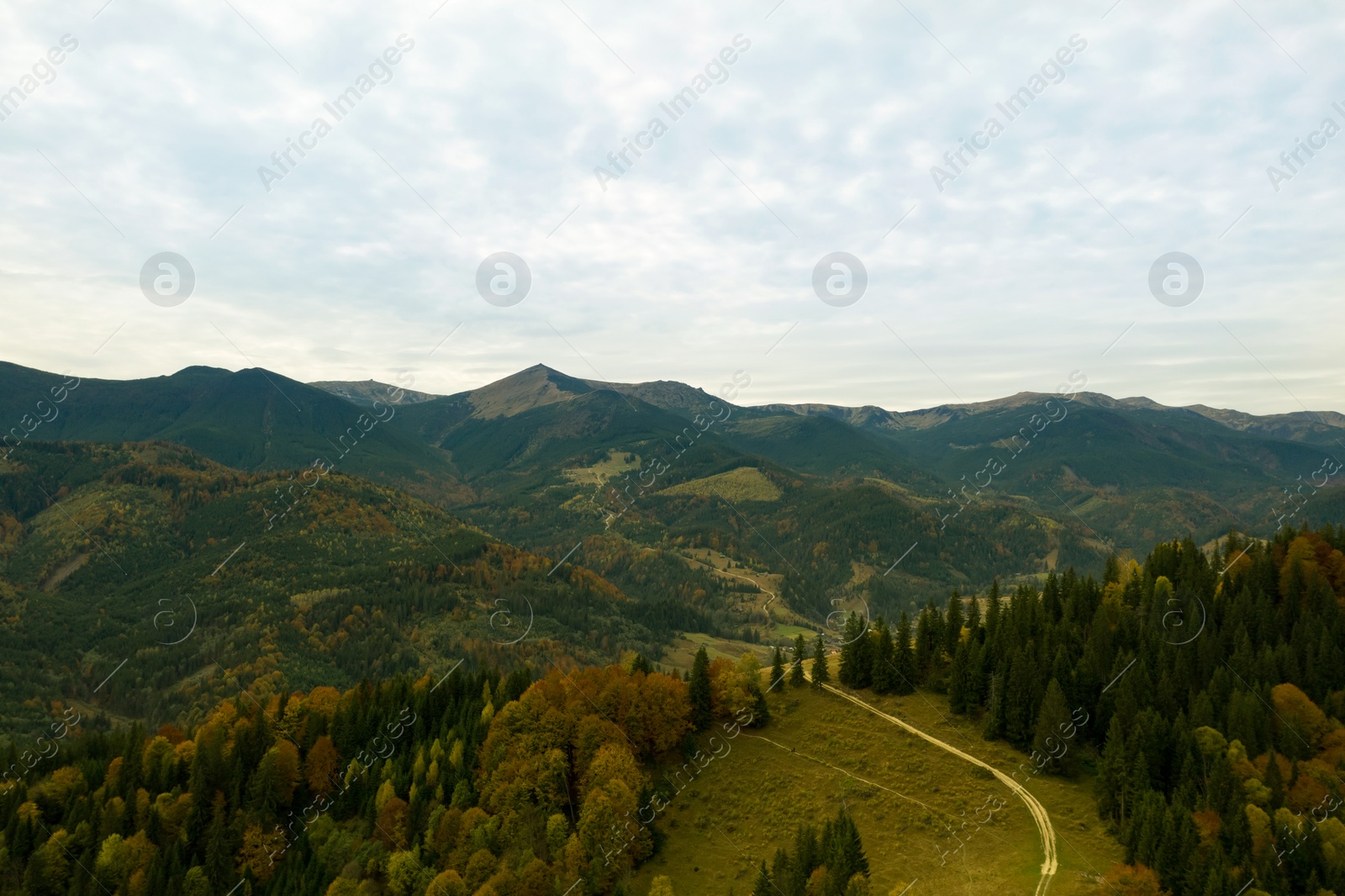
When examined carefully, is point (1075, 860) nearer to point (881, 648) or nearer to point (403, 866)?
point (881, 648)

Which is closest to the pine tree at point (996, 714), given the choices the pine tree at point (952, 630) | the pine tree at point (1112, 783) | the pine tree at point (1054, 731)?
the pine tree at point (1054, 731)

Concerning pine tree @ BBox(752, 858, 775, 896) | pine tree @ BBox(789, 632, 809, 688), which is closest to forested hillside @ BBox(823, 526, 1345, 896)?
pine tree @ BBox(789, 632, 809, 688)

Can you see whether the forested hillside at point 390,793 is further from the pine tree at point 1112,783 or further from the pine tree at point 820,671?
the pine tree at point 1112,783

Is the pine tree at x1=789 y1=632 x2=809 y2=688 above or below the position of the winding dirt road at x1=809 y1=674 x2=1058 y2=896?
above

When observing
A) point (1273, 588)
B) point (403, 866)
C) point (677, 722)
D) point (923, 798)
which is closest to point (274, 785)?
point (403, 866)

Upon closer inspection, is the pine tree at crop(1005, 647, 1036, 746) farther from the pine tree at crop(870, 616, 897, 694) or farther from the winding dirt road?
the pine tree at crop(870, 616, 897, 694)

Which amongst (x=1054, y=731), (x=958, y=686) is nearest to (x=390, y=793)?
(x=958, y=686)
